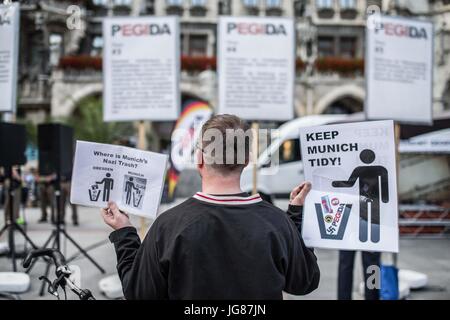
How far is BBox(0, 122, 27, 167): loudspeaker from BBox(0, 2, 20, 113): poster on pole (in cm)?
83

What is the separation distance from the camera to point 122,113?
506cm

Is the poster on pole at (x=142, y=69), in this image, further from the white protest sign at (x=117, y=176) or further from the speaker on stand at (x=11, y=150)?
the white protest sign at (x=117, y=176)

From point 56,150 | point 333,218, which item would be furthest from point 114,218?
point 56,150

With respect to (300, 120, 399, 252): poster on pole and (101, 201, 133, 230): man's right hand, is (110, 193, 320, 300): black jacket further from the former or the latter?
(300, 120, 399, 252): poster on pole

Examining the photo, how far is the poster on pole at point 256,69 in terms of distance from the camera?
17.3 feet

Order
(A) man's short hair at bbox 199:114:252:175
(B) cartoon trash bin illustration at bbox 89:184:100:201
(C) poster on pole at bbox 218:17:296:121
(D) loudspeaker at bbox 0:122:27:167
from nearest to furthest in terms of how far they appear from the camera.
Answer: (A) man's short hair at bbox 199:114:252:175, (B) cartoon trash bin illustration at bbox 89:184:100:201, (C) poster on pole at bbox 218:17:296:121, (D) loudspeaker at bbox 0:122:27:167

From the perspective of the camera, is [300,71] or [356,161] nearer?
[356,161]

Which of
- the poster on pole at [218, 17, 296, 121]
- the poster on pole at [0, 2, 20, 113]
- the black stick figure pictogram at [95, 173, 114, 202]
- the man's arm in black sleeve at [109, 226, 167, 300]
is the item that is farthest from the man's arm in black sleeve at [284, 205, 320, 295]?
the poster on pole at [0, 2, 20, 113]

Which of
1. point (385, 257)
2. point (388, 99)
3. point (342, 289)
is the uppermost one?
point (388, 99)

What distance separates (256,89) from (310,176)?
2856 millimetres

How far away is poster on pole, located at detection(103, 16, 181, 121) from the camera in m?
5.00

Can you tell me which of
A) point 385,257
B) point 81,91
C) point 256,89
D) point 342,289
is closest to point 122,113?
point 256,89

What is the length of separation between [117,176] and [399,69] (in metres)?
3.87
